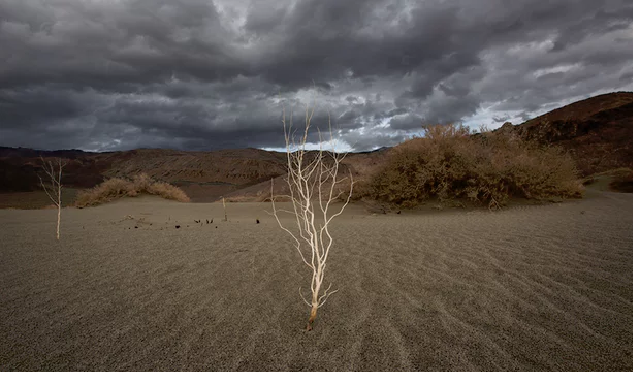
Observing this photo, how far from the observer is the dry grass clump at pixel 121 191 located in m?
14.5

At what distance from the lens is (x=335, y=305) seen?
2889 mm

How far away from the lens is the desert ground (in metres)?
2.05

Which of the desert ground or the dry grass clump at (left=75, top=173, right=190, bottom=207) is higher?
the dry grass clump at (left=75, top=173, right=190, bottom=207)

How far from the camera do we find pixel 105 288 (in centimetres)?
336

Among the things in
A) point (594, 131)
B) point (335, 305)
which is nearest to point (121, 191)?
point (335, 305)

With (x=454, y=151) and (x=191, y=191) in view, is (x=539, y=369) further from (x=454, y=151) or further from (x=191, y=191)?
(x=191, y=191)

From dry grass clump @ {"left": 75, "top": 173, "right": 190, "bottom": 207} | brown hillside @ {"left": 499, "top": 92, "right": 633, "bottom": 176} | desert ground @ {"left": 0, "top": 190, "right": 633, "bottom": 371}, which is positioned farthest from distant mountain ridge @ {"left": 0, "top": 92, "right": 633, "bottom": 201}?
desert ground @ {"left": 0, "top": 190, "right": 633, "bottom": 371}

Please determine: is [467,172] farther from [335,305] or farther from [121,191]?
[121,191]

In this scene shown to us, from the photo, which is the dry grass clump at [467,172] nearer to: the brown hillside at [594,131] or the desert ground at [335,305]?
the desert ground at [335,305]

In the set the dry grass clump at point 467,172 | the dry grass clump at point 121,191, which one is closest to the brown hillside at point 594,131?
the dry grass clump at point 467,172

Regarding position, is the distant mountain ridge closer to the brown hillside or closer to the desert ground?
the brown hillside

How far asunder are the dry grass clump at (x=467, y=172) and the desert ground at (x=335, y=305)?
409 cm

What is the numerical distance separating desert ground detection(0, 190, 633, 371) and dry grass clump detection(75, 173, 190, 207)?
1002 centimetres

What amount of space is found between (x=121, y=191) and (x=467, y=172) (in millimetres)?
14634
